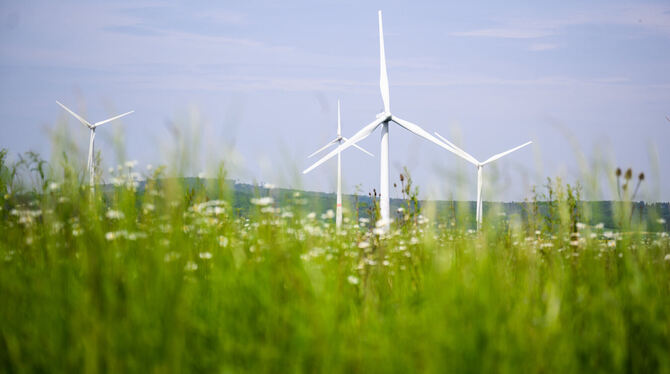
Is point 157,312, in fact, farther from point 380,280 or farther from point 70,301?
point 380,280

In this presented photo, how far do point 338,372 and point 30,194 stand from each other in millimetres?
5373

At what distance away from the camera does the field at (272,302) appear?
12.1 ft

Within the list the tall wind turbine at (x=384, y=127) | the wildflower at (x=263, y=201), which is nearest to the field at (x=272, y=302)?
the wildflower at (x=263, y=201)

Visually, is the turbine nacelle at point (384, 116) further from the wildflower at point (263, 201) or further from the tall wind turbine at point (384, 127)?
the wildflower at point (263, 201)

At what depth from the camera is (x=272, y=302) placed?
427cm

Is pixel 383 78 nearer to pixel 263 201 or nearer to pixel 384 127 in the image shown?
pixel 384 127

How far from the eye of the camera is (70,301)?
4492 mm

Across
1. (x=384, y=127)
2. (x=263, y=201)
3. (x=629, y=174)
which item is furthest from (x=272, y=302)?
(x=384, y=127)

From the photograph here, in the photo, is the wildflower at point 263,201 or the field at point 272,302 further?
the wildflower at point 263,201

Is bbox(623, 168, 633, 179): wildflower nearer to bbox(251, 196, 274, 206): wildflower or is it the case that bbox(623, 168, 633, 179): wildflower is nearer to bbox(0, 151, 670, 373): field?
bbox(0, 151, 670, 373): field

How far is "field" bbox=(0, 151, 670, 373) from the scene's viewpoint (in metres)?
3.68

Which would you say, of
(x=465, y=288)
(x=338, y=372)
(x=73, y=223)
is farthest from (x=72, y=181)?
(x=465, y=288)

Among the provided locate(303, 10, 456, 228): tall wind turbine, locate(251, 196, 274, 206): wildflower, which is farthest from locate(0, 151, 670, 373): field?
locate(303, 10, 456, 228): tall wind turbine

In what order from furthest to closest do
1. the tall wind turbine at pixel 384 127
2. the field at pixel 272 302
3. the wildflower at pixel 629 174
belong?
1. the tall wind turbine at pixel 384 127
2. the wildflower at pixel 629 174
3. the field at pixel 272 302
